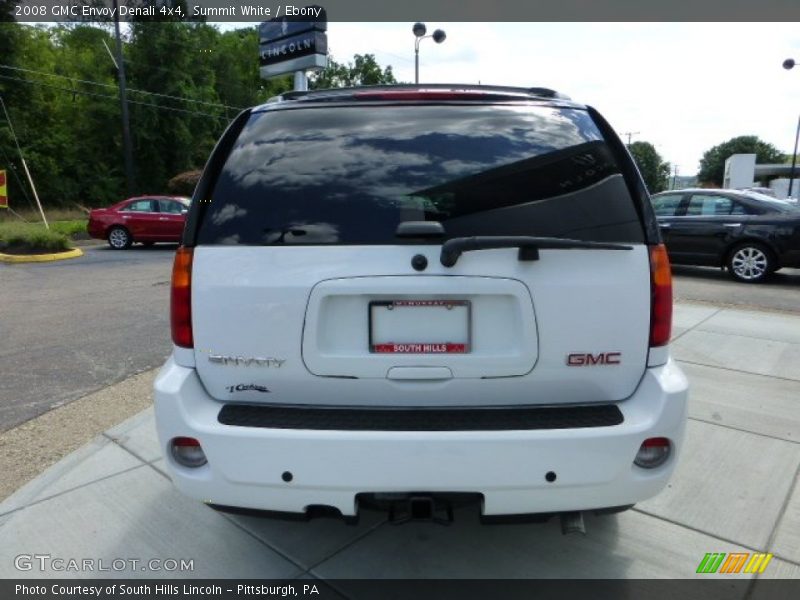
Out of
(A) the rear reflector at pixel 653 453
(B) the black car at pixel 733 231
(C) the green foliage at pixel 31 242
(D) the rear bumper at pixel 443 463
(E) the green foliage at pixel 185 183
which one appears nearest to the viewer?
(D) the rear bumper at pixel 443 463

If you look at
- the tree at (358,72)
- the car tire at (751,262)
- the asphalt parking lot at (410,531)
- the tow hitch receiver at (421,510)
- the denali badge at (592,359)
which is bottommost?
the car tire at (751,262)

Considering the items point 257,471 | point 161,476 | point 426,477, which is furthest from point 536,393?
point 161,476

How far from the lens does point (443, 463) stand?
1891 millimetres

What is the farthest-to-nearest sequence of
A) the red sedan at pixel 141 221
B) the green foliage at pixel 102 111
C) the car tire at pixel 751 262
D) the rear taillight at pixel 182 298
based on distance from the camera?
the green foliage at pixel 102 111 < the red sedan at pixel 141 221 < the car tire at pixel 751 262 < the rear taillight at pixel 182 298

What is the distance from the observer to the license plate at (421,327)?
203 centimetres

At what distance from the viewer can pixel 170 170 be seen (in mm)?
35812

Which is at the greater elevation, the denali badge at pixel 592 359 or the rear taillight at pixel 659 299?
the rear taillight at pixel 659 299

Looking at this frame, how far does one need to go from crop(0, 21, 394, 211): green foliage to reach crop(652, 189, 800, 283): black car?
25247 millimetres

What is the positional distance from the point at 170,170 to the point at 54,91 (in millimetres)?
8611

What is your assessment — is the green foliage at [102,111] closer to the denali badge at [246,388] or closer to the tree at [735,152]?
the denali badge at [246,388]

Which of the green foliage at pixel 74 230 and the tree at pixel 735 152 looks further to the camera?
the tree at pixel 735 152

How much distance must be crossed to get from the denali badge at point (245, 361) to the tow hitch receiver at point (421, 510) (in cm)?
64

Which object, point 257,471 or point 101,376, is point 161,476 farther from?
point 101,376

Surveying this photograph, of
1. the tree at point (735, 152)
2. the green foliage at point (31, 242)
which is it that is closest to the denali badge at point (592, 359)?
the green foliage at point (31, 242)
